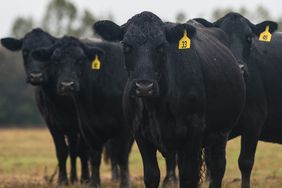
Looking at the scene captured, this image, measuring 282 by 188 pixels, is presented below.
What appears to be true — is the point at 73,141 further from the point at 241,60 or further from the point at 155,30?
the point at 155,30

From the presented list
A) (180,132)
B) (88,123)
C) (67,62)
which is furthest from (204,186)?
(180,132)

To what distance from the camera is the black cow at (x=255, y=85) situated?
1102 centimetres

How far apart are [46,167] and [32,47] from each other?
253 centimetres

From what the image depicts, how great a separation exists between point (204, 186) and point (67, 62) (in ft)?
9.63

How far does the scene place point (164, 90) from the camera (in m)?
8.55

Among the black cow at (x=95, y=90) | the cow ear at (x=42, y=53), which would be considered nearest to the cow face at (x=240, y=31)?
the black cow at (x=95, y=90)

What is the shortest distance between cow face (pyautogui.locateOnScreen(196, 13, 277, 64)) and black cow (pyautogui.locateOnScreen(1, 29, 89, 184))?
11.0 feet

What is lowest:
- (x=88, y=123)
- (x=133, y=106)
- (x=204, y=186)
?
(x=204, y=186)

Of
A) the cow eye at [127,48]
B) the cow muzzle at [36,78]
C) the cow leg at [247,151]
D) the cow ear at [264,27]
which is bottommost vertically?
the cow leg at [247,151]

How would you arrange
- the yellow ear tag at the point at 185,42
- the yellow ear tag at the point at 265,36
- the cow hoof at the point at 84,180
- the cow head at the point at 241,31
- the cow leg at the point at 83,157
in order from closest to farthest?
1. the yellow ear tag at the point at 185,42
2. the cow head at the point at 241,31
3. the yellow ear tag at the point at 265,36
4. the cow hoof at the point at 84,180
5. the cow leg at the point at 83,157

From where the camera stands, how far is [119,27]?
29.0ft

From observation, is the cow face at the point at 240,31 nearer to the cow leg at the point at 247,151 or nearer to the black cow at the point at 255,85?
the black cow at the point at 255,85

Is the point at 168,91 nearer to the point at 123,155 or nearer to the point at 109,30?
the point at 109,30

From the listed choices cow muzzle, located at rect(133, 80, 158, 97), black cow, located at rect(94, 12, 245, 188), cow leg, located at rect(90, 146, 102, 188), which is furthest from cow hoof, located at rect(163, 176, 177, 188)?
cow muzzle, located at rect(133, 80, 158, 97)
